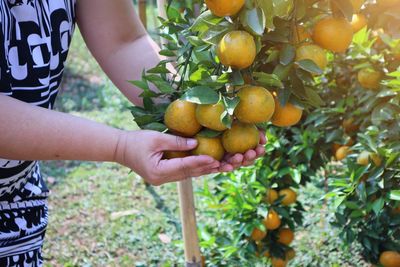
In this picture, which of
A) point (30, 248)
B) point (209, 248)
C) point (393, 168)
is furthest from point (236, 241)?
point (30, 248)

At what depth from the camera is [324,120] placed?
6.50 ft

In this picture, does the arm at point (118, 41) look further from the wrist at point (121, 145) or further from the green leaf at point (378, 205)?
the green leaf at point (378, 205)

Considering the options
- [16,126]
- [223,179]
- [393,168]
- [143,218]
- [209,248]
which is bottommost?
[143,218]

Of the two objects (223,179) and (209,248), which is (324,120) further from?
(209,248)

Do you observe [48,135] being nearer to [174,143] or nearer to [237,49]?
[174,143]

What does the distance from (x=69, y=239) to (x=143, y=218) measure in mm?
422

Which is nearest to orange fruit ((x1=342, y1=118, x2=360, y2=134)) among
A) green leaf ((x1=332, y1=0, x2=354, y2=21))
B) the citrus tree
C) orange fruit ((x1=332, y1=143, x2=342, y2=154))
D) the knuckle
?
the citrus tree

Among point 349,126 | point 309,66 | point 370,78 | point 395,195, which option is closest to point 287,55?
point 309,66

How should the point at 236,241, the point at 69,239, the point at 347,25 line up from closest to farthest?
the point at 347,25
the point at 236,241
the point at 69,239

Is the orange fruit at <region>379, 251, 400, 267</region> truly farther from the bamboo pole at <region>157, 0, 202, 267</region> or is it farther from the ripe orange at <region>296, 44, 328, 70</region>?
the ripe orange at <region>296, 44, 328, 70</region>

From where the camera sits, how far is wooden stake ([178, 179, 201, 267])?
71.7 inches

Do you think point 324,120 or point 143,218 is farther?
point 143,218

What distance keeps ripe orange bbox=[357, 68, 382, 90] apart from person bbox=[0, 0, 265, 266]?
77 centimetres

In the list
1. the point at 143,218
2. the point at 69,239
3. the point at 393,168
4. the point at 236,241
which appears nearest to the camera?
the point at 393,168
